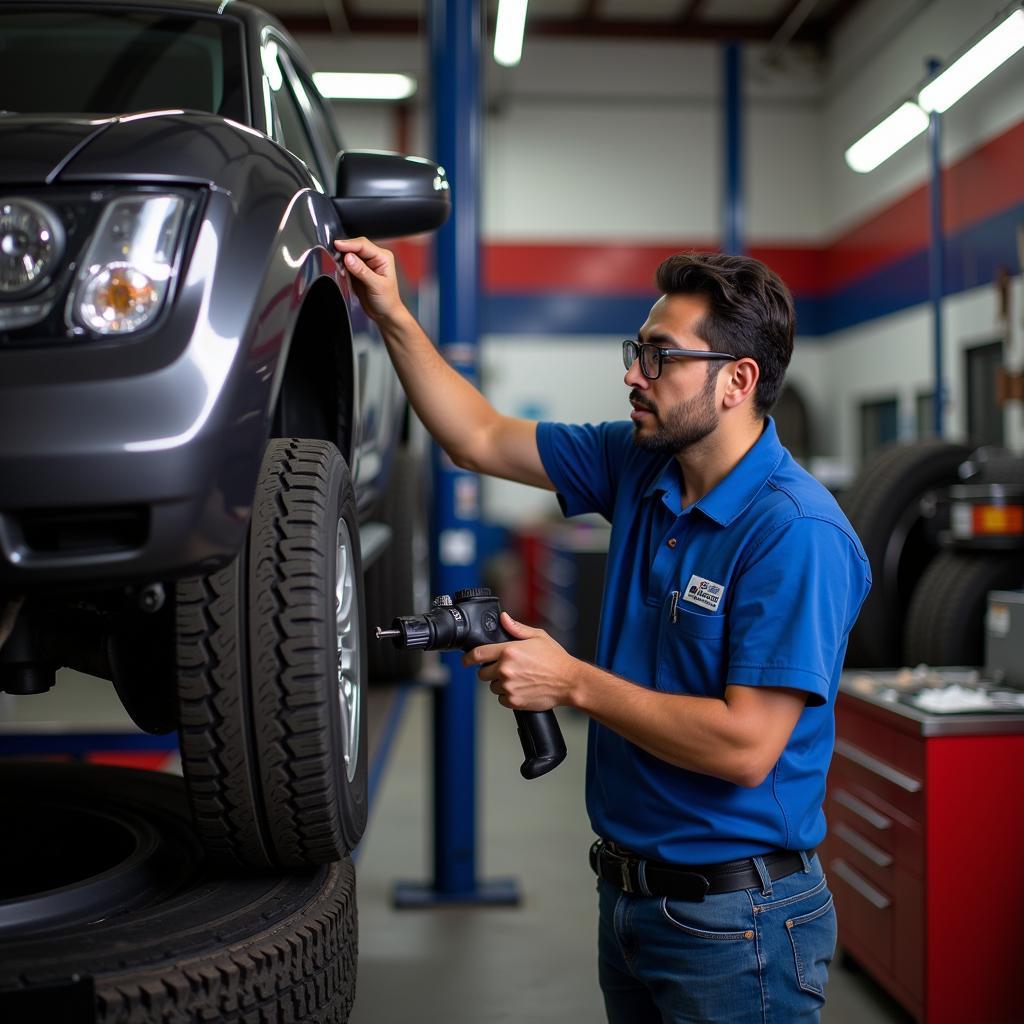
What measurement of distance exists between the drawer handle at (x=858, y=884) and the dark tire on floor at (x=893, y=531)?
0.81 m

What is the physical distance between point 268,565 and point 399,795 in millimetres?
3878

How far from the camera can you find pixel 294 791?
1.30 meters

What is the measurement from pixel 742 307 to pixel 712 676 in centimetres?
51

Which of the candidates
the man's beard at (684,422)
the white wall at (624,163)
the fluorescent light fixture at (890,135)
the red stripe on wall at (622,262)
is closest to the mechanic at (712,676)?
the man's beard at (684,422)

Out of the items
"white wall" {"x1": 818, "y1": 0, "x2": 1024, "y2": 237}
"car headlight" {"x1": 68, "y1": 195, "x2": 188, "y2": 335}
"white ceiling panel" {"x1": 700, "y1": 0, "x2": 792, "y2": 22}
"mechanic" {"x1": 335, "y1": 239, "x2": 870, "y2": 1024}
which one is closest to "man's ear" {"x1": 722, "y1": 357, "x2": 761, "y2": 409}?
"mechanic" {"x1": 335, "y1": 239, "x2": 870, "y2": 1024}

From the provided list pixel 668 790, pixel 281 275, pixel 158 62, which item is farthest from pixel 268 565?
pixel 158 62

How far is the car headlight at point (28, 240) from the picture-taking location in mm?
1080

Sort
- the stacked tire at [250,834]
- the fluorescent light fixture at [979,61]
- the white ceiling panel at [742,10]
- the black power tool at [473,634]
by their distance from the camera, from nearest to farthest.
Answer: the stacked tire at [250,834] → the black power tool at [473,634] → the fluorescent light fixture at [979,61] → the white ceiling panel at [742,10]

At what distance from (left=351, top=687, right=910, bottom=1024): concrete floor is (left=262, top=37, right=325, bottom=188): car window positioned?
1.34m

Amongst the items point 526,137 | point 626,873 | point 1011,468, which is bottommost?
point 626,873

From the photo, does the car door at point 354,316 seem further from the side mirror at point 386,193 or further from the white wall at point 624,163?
the white wall at point 624,163

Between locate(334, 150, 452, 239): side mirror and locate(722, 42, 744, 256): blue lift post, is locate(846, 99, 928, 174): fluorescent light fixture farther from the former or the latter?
locate(334, 150, 452, 239): side mirror

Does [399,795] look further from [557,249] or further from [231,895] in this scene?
[557,249]

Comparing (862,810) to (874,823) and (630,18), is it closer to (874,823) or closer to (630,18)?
(874,823)
